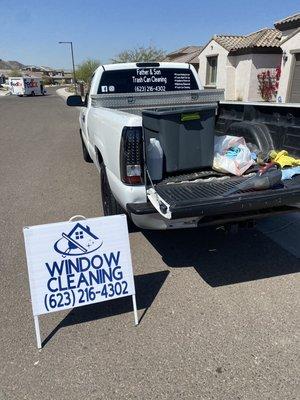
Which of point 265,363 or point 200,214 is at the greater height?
point 200,214

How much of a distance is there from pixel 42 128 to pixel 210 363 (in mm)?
13888

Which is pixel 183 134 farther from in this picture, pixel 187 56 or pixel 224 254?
pixel 187 56

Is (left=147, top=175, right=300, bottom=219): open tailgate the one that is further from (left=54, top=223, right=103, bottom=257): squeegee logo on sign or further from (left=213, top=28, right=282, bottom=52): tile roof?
(left=213, top=28, right=282, bottom=52): tile roof

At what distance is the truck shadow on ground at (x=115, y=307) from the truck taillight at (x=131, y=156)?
0.99 m

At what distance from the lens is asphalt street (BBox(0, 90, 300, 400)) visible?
230 centimetres

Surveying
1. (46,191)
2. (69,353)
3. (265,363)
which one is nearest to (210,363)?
(265,363)

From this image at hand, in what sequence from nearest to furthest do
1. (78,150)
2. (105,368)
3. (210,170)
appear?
(105,368) → (210,170) → (78,150)

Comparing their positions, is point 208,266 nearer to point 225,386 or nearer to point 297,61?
point 225,386

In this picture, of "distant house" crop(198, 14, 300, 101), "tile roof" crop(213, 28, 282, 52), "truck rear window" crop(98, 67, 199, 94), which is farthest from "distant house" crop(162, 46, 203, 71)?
"truck rear window" crop(98, 67, 199, 94)

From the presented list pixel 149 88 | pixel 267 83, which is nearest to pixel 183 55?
pixel 267 83

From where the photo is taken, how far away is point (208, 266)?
3693 millimetres

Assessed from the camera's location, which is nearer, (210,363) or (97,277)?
(210,363)

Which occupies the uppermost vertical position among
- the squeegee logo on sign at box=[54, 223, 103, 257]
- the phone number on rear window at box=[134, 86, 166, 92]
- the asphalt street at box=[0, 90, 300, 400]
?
the phone number on rear window at box=[134, 86, 166, 92]

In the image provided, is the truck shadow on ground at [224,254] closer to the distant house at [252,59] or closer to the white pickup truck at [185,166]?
the white pickup truck at [185,166]
